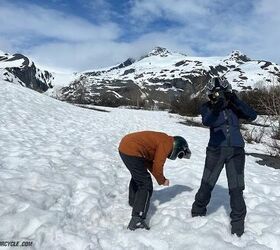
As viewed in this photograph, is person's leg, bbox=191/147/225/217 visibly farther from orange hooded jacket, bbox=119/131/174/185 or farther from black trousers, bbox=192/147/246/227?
orange hooded jacket, bbox=119/131/174/185

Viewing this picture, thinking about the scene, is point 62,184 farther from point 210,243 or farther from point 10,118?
point 10,118

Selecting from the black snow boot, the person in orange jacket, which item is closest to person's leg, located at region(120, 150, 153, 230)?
the person in orange jacket

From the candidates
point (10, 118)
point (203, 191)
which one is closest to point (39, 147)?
point (10, 118)

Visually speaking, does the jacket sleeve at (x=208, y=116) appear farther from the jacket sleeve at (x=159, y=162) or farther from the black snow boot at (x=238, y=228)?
the black snow boot at (x=238, y=228)

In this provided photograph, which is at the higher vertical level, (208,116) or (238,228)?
(208,116)

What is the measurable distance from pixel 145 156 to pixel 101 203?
4.02 feet

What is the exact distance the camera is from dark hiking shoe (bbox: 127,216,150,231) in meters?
6.03

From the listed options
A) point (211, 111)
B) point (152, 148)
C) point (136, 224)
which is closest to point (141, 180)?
point (152, 148)

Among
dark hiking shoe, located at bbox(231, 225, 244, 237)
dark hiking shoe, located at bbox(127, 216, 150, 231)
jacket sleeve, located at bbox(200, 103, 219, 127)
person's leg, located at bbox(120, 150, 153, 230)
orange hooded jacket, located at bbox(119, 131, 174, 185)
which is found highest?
jacket sleeve, located at bbox(200, 103, 219, 127)

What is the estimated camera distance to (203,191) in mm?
6344

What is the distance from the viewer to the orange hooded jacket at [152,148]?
6152mm

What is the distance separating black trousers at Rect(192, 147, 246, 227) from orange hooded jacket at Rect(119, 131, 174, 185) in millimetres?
615

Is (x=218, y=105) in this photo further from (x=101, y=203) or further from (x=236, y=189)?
(x=101, y=203)

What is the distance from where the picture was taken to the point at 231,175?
6.09 meters
